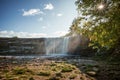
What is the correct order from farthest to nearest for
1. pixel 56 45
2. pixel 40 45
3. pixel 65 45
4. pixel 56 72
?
pixel 40 45
pixel 56 45
pixel 65 45
pixel 56 72

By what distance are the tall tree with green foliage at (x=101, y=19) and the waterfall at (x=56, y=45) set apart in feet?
120

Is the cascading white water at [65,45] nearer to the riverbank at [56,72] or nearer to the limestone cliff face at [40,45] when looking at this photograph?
the limestone cliff face at [40,45]

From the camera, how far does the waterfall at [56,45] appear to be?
54.1 m

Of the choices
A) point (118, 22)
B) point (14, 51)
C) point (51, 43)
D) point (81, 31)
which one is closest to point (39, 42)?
point (51, 43)

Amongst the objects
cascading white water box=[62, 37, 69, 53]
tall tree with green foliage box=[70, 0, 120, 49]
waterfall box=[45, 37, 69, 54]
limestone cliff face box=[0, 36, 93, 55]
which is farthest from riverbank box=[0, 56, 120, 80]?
waterfall box=[45, 37, 69, 54]

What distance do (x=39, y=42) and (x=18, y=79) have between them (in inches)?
1850

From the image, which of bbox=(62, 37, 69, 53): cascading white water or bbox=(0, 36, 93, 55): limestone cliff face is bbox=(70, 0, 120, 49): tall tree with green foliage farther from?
bbox=(62, 37, 69, 53): cascading white water

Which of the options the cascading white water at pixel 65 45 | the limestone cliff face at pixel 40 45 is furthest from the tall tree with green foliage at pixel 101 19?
the cascading white water at pixel 65 45

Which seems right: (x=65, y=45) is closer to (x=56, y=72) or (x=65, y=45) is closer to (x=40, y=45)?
(x=40, y=45)

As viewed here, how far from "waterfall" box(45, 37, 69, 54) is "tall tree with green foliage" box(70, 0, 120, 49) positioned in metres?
36.6

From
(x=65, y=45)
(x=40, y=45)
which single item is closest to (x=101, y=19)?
(x=65, y=45)

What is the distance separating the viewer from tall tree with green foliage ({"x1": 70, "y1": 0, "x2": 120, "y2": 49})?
13867mm

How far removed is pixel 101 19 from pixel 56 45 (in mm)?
41581

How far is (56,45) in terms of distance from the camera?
56.3 m
